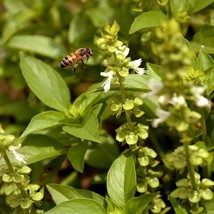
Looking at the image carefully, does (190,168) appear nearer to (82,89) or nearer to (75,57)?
(75,57)

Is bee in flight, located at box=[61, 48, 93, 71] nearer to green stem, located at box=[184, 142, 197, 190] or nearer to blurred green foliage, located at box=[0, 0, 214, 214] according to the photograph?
blurred green foliage, located at box=[0, 0, 214, 214]

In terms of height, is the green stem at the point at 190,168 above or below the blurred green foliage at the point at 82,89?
above

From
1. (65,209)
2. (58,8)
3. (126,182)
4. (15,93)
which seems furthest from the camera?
(15,93)

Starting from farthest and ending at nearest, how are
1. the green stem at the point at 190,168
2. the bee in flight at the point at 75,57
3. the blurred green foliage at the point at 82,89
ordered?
1. the bee in flight at the point at 75,57
2. the blurred green foliage at the point at 82,89
3. the green stem at the point at 190,168

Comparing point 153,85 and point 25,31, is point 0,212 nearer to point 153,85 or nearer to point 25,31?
point 25,31

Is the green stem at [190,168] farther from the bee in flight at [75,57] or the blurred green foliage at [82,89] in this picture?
the bee in flight at [75,57]

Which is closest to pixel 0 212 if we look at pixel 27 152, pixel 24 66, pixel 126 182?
pixel 27 152

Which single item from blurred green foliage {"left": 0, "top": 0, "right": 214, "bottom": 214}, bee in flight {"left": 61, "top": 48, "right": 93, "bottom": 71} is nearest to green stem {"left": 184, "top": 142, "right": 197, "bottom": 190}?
blurred green foliage {"left": 0, "top": 0, "right": 214, "bottom": 214}

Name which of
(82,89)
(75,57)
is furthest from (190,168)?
(82,89)

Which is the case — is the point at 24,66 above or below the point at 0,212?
above

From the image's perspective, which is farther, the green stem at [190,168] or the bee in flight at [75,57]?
the bee in flight at [75,57]

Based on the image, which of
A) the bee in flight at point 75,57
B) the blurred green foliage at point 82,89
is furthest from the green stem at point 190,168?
the bee in flight at point 75,57
